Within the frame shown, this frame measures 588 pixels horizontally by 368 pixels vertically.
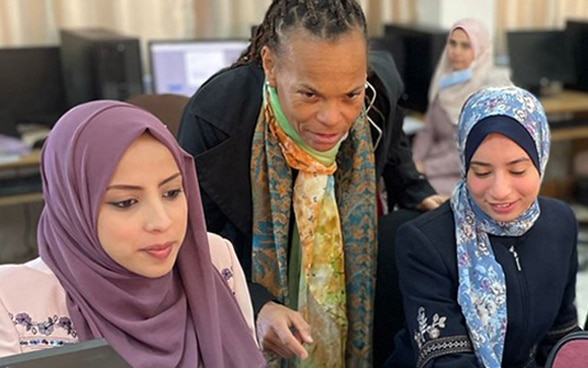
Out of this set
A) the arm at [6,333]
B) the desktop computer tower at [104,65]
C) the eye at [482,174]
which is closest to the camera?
the arm at [6,333]

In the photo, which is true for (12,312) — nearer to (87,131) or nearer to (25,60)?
(87,131)

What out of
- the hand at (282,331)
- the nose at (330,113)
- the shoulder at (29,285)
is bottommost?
the hand at (282,331)

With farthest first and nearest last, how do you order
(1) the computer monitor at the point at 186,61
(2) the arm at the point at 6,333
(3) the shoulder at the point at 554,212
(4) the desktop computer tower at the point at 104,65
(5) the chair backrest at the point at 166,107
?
(1) the computer monitor at the point at 186,61 < (4) the desktop computer tower at the point at 104,65 < (5) the chair backrest at the point at 166,107 < (3) the shoulder at the point at 554,212 < (2) the arm at the point at 6,333

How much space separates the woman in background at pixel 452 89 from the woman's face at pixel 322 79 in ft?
6.59

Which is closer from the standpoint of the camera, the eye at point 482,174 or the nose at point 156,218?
the nose at point 156,218

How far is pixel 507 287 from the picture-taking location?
139 cm

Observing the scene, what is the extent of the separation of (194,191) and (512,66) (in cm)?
348

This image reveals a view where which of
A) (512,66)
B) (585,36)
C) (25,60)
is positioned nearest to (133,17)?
(25,60)

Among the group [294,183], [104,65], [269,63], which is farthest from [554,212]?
[104,65]

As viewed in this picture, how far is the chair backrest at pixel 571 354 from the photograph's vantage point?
115 cm

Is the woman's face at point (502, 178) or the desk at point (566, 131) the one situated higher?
the woman's face at point (502, 178)

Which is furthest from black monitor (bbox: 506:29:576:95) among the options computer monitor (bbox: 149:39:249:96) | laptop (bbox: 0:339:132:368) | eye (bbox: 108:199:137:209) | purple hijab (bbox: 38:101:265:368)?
laptop (bbox: 0:339:132:368)

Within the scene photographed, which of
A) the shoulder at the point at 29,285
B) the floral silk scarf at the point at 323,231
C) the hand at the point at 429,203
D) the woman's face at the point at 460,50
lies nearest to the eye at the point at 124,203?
the shoulder at the point at 29,285

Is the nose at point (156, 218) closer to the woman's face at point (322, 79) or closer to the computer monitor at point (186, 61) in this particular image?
the woman's face at point (322, 79)
